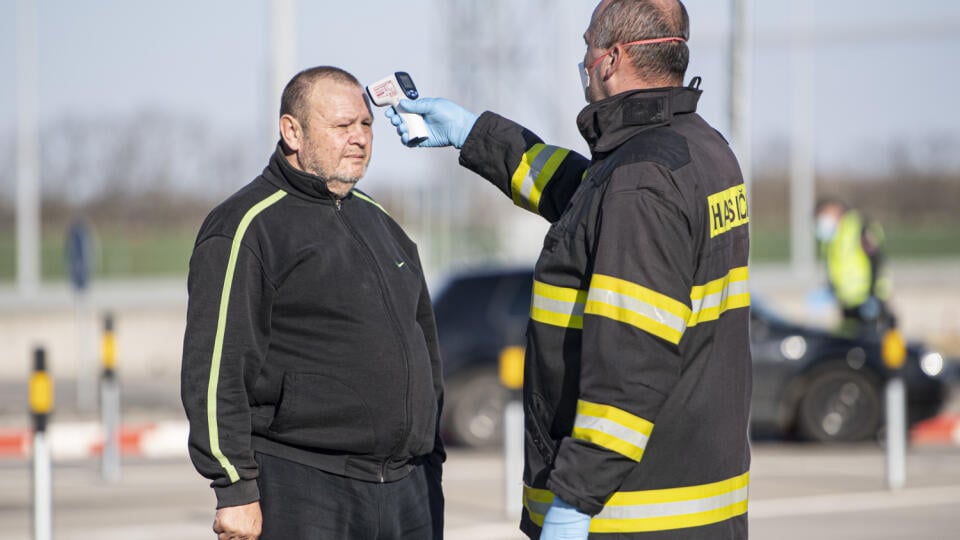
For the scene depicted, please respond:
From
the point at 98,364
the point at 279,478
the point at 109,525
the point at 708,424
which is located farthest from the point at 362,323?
the point at 98,364

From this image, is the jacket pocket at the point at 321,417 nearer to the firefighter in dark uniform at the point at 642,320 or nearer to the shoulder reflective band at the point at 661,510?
the firefighter in dark uniform at the point at 642,320

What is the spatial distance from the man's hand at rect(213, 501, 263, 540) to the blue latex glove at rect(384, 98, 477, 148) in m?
1.14

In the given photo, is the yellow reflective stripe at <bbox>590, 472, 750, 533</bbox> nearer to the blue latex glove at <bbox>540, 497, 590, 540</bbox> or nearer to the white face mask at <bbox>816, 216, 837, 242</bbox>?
the blue latex glove at <bbox>540, 497, 590, 540</bbox>

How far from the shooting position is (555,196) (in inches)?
150

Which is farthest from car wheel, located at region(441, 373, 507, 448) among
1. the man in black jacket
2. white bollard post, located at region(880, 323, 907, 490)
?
the man in black jacket

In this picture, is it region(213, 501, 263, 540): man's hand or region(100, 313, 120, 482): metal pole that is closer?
region(213, 501, 263, 540): man's hand

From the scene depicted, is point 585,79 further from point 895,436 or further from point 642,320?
point 895,436

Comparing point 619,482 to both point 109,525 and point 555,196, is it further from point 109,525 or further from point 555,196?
point 109,525

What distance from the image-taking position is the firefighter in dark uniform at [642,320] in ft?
9.96

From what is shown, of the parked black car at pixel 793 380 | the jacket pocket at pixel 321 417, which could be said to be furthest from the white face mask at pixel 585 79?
the parked black car at pixel 793 380

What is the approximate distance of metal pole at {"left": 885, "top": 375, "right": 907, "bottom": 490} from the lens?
9602 millimetres

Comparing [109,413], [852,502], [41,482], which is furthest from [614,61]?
[109,413]

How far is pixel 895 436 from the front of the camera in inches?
381

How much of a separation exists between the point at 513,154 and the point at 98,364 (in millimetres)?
16960
